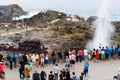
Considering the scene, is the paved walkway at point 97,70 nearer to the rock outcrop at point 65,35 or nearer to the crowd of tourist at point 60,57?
the crowd of tourist at point 60,57

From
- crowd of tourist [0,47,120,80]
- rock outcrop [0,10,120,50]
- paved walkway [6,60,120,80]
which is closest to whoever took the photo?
paved walkway [6,60,120,80]

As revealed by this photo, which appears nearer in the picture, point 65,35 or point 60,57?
point 60,57

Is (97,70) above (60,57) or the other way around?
the other way around

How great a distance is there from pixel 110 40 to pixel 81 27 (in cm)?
318

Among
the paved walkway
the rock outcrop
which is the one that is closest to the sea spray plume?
the rock outcrop

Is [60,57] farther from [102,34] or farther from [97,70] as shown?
[102,34]

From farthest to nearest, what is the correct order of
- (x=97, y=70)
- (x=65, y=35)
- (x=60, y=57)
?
(x=65, y=35) < (x=60, y=57) < (x=97, y=70)

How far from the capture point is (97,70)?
1234 inches

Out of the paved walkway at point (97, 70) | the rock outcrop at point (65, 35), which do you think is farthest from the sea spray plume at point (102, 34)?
the paved walkway at point (97, 70)

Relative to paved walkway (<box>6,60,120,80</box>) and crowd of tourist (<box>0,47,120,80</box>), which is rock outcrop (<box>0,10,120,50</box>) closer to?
crowd of tourist (<box>0,47,120,80</box>)

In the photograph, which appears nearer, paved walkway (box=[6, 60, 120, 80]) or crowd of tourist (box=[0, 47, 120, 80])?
paved walkway (box=[6, 60, 120, 80])

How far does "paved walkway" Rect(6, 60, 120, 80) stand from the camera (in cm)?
2919

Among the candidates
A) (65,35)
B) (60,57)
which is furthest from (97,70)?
(65,35)

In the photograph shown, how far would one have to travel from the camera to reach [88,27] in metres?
40.1
